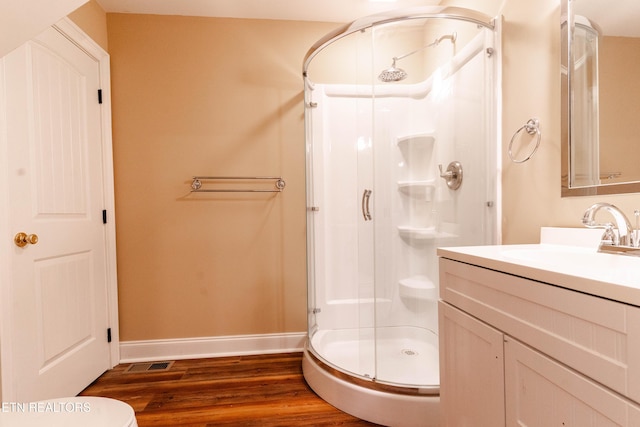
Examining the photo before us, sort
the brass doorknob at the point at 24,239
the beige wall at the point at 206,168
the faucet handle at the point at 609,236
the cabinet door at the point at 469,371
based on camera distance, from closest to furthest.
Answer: the cabinet door at the point at 469,371, the faucet handle at the point at 609,236, the brass doorknob at the point at 24,239, the beige wall at the point at 206,168

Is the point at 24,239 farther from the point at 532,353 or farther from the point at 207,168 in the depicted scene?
the point at 532,353

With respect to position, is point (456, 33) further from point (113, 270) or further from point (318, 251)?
point (113, 270)

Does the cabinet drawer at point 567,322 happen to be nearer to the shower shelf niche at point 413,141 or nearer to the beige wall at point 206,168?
the shower shelf niche at point 413,141

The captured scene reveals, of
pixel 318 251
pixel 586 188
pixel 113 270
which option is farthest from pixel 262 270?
pixel 586 188

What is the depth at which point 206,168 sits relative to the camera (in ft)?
7.36

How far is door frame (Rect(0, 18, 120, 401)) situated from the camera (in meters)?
1.30

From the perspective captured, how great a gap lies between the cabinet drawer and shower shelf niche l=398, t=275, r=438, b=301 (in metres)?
0.90

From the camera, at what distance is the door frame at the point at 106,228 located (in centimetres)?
130

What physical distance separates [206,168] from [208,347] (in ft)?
4.23

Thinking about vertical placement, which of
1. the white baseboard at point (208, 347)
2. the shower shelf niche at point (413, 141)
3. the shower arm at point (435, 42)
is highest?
the shower arm at point (435, 42)

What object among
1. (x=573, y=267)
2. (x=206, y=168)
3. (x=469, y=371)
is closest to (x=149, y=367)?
(x=206, y=168)

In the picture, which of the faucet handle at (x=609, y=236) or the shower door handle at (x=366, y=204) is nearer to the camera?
the faucet handle at (x=609, y=236)

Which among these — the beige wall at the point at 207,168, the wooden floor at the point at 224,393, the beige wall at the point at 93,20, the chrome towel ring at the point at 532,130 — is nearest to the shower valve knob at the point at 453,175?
the chrome towel ring at the point at 532,130

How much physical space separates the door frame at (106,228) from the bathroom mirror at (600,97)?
2273 mm
